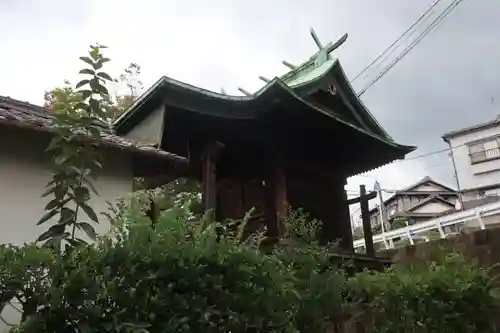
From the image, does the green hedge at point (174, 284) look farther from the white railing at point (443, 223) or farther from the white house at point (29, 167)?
the white railing at point (443, 223)

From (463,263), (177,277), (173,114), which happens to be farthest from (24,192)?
(463,263)

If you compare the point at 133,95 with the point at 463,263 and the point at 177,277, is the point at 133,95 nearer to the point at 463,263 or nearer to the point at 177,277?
the point at 463,263

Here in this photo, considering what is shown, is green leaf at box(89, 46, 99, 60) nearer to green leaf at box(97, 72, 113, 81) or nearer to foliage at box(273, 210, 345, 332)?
green leaf at box(97, 72, 113, 81)

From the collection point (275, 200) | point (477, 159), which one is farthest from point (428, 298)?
point (477, 159)

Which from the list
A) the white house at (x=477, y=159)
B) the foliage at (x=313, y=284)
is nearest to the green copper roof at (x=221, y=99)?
the foliage at (x=313, y=284)

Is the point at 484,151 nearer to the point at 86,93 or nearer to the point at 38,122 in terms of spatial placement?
the point at 38,122

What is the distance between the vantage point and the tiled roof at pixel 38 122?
5539mm

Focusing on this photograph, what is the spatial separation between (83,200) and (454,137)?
2641 cm

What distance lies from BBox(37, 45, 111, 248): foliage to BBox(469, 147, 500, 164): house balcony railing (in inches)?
1009

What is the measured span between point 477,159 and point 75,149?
1035 inches

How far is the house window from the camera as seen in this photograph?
26.5 metres

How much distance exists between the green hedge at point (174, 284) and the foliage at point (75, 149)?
555 mm

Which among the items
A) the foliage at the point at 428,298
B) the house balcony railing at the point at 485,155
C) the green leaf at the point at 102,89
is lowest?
the foliage at the point at 428,298

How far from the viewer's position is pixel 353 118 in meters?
10.4
